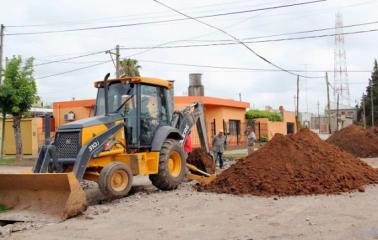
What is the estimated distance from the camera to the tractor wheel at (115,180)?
11250 millimetres

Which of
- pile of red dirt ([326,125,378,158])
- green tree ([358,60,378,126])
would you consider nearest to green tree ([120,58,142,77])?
pile of red dirt ([326,125,378,158])

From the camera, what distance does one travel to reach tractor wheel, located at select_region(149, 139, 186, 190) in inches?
513

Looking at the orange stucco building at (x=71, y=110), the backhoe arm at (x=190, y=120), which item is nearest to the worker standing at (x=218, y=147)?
the backhoe arm at (x=190, y=120)

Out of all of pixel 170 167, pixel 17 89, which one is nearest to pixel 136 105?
pixel 170 167

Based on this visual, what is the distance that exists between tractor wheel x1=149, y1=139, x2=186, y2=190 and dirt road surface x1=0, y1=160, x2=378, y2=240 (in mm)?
752

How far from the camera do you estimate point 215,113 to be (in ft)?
125

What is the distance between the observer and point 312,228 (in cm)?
847

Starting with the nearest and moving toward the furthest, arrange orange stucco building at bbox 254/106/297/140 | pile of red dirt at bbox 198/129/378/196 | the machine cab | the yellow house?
pile of red dirt at bbox 198/129/378/196
the machine cab
the yellow house
orange stucco building at bbox 254/106/297/140

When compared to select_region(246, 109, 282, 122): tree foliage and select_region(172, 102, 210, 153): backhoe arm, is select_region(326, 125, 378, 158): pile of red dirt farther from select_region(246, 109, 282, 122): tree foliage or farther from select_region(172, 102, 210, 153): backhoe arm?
select_region(172, 102, 210, 153): backhoe arm

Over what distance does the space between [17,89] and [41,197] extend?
20.1 metres

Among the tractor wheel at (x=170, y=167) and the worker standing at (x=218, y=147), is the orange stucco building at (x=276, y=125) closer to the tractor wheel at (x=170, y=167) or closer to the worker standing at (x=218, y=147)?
the worker standing at (x=218, y=147)

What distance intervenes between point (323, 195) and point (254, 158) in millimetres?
2295

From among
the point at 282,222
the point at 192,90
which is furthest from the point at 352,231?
the point at 192,90

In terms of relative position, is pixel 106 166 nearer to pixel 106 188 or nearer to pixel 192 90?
pixel 106 188
